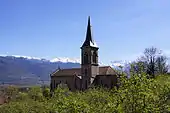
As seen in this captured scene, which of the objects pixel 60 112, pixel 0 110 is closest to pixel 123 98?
pixel 60 112

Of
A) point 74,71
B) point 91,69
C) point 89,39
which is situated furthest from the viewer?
point 74,71

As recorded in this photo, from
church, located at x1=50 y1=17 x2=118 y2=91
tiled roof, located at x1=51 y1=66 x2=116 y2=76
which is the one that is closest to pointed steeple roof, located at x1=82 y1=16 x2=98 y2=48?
church, located at x1=50 y1=17 x2=118 y2=91

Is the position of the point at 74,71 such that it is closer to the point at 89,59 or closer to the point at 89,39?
the point at 89,59

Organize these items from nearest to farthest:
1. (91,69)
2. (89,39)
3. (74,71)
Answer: (91,69)
(89,39)
(74,71)

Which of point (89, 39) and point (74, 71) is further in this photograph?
point (74, 71)

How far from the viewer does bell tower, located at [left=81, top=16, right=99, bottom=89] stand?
77938 millimetres

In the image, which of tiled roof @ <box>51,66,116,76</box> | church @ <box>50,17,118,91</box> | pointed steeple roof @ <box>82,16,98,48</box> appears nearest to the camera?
church @ <box>50,17,118,91</box>

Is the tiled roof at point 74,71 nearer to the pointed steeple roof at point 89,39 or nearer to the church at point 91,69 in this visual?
the church at point 91,69

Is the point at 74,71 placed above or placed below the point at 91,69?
below

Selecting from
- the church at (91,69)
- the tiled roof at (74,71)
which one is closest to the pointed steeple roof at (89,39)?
the church at (91,69)

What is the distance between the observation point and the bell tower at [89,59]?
77938mm

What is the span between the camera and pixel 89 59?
78.1 meters

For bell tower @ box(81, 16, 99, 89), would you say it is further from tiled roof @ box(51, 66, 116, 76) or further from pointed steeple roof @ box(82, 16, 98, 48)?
tiled roof @ box(51, 66, 116, 76)

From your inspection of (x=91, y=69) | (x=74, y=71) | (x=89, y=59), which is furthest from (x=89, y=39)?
(x=74, y=71)
